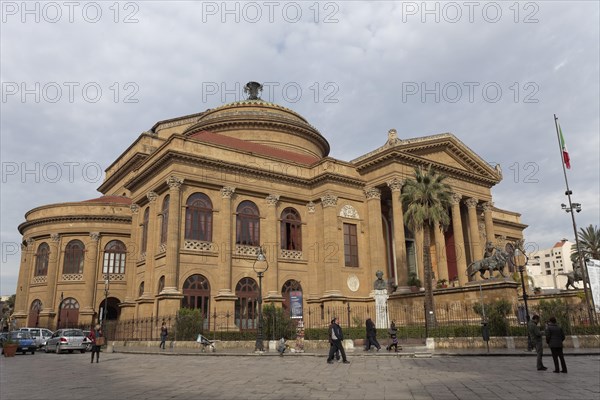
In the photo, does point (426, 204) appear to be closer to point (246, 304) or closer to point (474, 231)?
point (474, 231)

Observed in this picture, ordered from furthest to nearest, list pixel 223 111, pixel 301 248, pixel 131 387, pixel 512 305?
1. pixel 223 111
2. pixel 301 248
3. pixel 512 305
4. pixel 131 387

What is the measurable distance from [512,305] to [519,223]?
32.6 meters

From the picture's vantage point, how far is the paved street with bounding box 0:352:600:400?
344 inches

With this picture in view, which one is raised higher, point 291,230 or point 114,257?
point 291,230

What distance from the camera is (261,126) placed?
142 ft

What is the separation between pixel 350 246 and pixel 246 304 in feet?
31.3

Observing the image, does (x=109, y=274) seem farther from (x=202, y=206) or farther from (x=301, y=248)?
(x=301, y=248)

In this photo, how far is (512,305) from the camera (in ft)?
→ 81.8

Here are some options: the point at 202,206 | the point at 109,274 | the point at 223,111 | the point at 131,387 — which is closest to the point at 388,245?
the point at 202,206

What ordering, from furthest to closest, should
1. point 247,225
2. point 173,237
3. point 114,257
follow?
point 114,257 < point 247,225 < point 173,237

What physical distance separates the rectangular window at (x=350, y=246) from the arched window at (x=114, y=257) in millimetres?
18642

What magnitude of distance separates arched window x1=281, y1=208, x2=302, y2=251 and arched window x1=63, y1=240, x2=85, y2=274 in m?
17.1

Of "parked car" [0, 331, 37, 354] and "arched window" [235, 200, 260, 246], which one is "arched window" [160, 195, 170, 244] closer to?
"arched window" [235, 200, 260, 246]

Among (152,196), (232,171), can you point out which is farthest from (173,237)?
(232,171)
